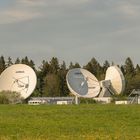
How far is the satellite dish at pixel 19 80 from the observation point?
84062mm

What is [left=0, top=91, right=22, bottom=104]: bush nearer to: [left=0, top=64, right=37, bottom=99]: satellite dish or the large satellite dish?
[left=0, top=64, right=37, bottom=99]: satellite dish

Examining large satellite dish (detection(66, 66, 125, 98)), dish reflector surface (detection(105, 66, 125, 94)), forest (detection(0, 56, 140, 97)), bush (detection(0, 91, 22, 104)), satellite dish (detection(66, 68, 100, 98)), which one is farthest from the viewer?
forest (detection(0, 56, 140, 97))

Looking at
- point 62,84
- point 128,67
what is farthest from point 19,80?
point 128,67

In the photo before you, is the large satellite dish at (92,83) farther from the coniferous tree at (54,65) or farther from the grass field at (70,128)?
the coniferous tree at (54,65)

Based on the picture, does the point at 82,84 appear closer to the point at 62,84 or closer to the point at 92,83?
the point at 92,83

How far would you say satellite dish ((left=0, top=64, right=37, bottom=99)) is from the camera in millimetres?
84062

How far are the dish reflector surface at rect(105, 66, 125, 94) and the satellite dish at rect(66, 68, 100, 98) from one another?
9.73 feet

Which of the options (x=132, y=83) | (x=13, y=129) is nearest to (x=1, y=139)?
(x=13, y=129)

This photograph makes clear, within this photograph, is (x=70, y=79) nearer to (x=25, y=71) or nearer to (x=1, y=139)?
(x=25, y=71)

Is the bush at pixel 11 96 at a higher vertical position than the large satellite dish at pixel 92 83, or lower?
lower

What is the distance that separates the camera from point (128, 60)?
16125 centimetres

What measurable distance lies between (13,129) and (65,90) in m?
118

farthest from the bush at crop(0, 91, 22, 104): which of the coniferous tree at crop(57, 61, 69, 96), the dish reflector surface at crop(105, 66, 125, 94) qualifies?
the coniferous tree at crop(57, 61, 69, 96)

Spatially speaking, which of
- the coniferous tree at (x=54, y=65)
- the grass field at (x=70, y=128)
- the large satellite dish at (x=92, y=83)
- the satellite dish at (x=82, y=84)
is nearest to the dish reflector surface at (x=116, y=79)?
the large satellite dish at (x=92, y=83)
